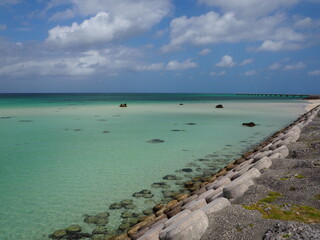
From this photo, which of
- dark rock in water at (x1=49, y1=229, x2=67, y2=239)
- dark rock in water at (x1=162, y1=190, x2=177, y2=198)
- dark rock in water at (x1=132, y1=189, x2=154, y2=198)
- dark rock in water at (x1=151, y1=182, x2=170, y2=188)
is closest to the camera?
dark rock in water at (x1=49, y1=229, x2=67, y2=239)

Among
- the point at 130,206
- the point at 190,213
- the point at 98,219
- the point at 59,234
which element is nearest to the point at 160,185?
the point at 130,206

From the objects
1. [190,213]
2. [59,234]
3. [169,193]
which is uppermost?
[190,213]

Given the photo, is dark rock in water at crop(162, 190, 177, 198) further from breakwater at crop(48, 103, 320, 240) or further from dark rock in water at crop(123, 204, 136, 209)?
dark rock in water at crop(123, 204, 136, 209)

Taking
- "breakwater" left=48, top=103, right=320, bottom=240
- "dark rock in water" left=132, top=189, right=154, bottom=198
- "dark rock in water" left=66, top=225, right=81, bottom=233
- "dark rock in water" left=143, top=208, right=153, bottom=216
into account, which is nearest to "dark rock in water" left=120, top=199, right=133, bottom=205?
"dark rock in water" left=132, top=189, right=154, bottom=198

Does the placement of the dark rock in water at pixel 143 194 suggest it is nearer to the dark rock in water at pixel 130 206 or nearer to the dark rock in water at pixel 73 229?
the dark rock in water at pixel 130 206

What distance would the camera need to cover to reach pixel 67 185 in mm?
10164

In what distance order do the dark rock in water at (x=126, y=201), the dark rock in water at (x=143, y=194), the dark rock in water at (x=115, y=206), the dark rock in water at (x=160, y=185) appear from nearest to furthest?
the dark rock in water at (x=115, y=206) < the dark rock in water at (x=126, y=201) < the dark rock in water at (x=143, y=194) < the dark rock in water at (x=160, y=185)

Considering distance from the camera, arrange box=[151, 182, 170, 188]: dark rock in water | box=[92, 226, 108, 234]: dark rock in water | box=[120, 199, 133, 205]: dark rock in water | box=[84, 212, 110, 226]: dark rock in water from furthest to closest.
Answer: box=[151, 182, 170, 188]: dark rock in water, box=[120, 199, 133, 205]: dark rock in water, box=[84, 212, 110, 226]: dark rock in water, box=[92, 226, 108, 234]: dark rock in water

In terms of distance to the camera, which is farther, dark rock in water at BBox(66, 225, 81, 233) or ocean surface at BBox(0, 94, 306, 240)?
ocean surface at BBox(0, 94, 306, 240)

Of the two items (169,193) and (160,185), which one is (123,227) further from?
(160,185)

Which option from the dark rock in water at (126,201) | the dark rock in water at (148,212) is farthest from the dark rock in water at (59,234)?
the dark rock in water at (148,212)

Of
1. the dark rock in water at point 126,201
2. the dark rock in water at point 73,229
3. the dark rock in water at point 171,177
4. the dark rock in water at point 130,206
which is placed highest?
the dark rock in water at point 171,177

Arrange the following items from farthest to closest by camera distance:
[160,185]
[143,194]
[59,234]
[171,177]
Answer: [171,177] → [160,185] → [143,194] → [59,234]

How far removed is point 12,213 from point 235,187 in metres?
6.50
